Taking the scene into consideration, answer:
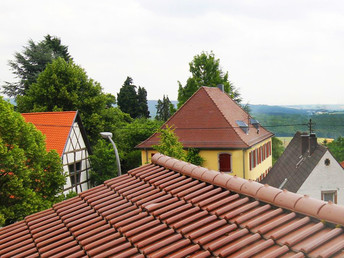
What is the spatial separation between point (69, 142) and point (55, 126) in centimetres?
132

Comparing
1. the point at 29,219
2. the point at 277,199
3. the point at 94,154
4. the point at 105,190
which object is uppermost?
the point at 277,199

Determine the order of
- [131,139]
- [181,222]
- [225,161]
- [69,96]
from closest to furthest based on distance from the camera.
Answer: [181,222]
[225,161]
[69,96]
[131,139]

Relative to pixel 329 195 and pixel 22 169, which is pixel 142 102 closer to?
pixel 329 195

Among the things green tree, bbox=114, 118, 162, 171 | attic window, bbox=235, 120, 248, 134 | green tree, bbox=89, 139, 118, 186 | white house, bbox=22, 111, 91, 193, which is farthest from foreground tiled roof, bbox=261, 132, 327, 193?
green tree, bbox=114, 118, 162, 171

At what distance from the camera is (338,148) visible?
164 feet

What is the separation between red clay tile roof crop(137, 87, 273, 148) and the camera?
85.3 ft

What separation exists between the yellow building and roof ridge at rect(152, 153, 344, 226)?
2043 centimetres

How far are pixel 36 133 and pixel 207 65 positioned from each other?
2416 cm

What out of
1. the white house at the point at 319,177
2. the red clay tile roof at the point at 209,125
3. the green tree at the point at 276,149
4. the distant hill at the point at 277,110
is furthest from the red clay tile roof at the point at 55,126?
the green tree at the point at 276,149

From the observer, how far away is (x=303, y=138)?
22891mm

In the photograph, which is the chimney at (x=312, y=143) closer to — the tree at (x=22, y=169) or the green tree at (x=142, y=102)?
the tree at (x=22, y=169)

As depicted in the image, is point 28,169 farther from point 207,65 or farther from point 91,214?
point 207,65

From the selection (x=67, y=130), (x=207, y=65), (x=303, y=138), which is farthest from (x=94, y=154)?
(x=207, y=65)

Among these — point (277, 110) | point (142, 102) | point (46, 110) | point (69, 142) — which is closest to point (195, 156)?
point (69, 142)
